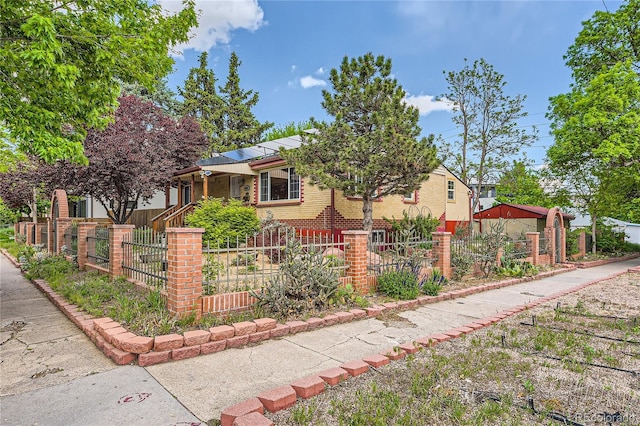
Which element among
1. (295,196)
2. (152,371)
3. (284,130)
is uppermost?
(284,130)

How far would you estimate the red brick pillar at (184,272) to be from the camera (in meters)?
4.80

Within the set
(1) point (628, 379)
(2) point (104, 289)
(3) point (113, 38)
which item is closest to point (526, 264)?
(1) point (628, 379)

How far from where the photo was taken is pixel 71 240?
10.9m

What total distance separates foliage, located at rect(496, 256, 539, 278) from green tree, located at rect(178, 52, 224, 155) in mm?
25947

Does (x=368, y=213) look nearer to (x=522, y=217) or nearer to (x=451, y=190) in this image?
(x=451, y=190)

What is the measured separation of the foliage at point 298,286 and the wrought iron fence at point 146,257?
5.49ft

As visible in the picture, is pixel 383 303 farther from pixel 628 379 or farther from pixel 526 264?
pixel 526 264

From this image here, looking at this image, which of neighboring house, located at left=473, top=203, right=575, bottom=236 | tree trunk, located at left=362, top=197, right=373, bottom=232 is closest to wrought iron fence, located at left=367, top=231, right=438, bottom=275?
tree trunk, located at left=362, top=197, right=373, bottom=232

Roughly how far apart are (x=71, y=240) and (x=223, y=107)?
76.0ft

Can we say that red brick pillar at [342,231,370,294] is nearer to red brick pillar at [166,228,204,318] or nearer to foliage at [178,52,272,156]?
red brick pillar at [166,228,204,318]

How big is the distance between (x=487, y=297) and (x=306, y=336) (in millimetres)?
4780

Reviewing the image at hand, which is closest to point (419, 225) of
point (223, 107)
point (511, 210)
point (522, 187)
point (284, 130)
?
point (511, 210)

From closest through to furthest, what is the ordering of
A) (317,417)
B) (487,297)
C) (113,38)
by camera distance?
1. (317,417)
2. (113,38)
3. (487,297)

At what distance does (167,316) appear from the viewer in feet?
15.6
